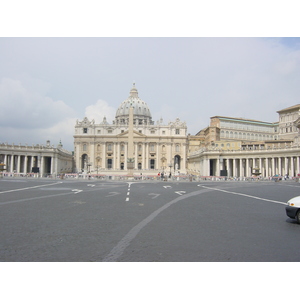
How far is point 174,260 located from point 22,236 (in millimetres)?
4703

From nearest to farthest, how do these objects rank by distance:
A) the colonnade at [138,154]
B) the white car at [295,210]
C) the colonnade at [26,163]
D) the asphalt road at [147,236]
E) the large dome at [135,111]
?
the asphalt road at [147,236]
the white car at [295,210]
the colonnade at [26,163]
the colonnade at [138,154]
the large dome at [135,111]

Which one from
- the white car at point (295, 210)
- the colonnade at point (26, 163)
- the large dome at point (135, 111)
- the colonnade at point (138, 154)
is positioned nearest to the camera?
the white car at point (295, 210)

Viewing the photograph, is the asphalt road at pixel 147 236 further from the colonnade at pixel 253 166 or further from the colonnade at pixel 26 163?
the colonnade at pixel 26 163

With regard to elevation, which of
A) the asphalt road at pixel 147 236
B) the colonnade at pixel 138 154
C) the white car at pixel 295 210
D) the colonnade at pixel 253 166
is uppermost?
the colonnade at pixel 138 154

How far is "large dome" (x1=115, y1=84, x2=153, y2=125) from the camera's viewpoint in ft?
469

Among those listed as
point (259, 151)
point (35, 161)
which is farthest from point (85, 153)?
point (259, 151)

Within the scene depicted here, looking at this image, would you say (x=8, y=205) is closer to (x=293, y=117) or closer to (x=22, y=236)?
(x=22, y=236)

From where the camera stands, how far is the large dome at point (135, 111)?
14295 centimetres

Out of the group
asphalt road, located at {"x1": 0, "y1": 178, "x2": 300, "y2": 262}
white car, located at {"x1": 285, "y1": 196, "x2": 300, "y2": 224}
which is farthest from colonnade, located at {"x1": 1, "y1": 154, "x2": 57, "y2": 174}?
white car, located at {"x1": 285, "y1": 196, "x2": 300, "y2": 224}

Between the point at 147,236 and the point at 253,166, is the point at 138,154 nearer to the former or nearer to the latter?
the point at 253,166

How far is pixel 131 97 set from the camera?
151 m

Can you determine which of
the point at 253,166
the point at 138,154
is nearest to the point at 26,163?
the point at 138,154

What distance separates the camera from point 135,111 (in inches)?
5659

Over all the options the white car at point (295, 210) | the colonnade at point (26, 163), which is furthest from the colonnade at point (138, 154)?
the white car at point (295, 210)
